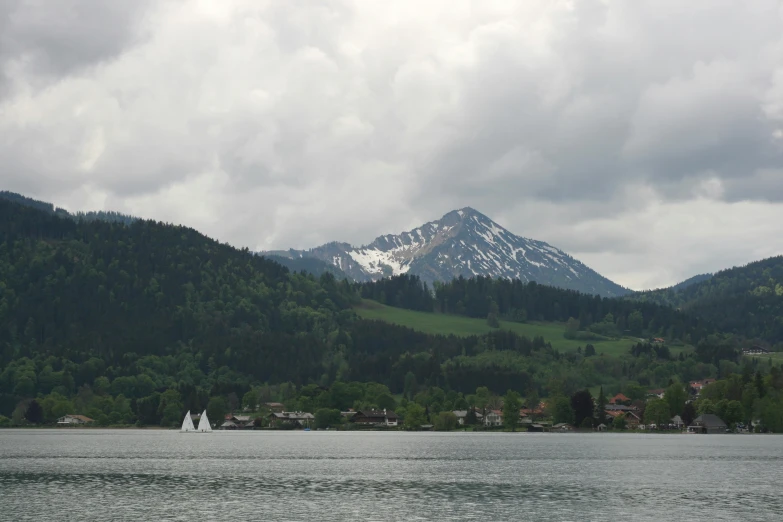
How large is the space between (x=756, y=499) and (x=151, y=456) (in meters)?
92.2

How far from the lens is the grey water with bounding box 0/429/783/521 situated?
240ft

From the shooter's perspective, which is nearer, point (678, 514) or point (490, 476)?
point (678, 514)

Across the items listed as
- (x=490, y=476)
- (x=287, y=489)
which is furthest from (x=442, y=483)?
(x=287, y=489)

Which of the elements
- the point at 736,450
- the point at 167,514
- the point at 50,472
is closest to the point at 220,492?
the point at 167,514

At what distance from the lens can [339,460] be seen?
133625 mm

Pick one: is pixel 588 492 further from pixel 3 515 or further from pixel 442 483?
pixel 3 515

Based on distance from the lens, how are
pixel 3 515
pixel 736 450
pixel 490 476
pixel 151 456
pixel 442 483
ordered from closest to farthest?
pixel 3 515, pixel 442 483, pixel 490 476, pixel 151 456, pixel 736 450

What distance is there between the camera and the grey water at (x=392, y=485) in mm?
73125

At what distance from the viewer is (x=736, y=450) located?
15675 cm

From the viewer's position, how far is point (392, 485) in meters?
95.2

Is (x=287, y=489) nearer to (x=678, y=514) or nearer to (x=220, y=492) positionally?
(x=220, y=492)

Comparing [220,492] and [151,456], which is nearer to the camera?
[220,492]

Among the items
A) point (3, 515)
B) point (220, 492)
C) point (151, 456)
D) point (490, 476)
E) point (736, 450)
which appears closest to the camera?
point (3, 515)

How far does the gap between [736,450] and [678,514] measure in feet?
305
